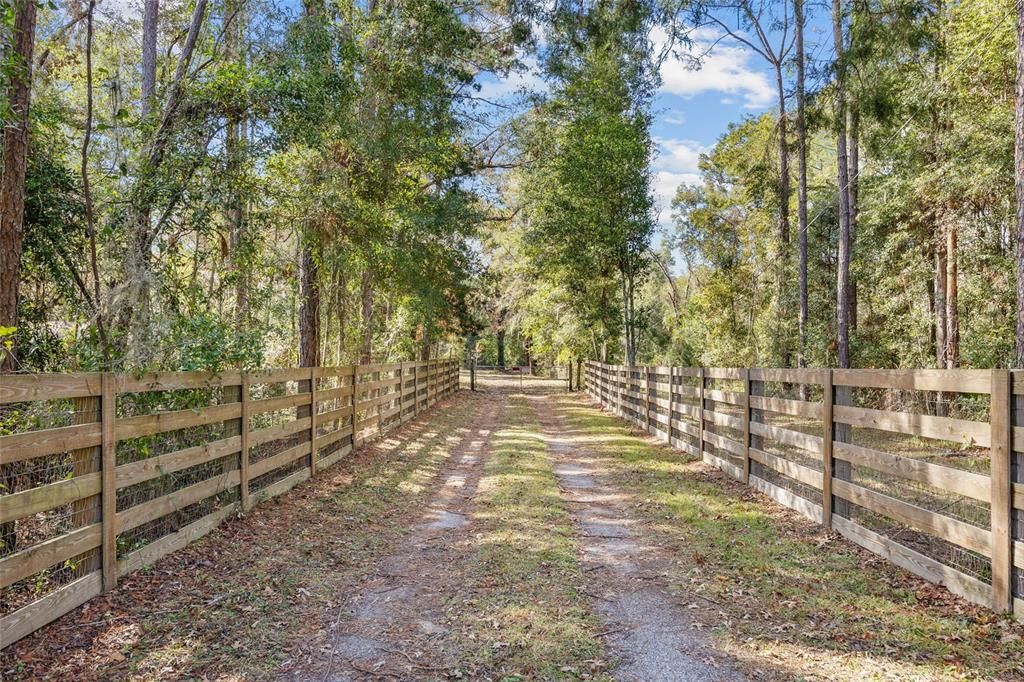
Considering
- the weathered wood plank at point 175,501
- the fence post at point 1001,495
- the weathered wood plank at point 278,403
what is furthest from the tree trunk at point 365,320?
the fence post at point 1001,495

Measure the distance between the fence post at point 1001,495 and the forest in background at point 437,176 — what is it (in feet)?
11.9

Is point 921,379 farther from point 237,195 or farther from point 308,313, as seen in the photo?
point 308,313

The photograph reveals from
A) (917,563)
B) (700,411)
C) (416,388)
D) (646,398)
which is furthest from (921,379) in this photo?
(416,388)

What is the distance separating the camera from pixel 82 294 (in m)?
5.47

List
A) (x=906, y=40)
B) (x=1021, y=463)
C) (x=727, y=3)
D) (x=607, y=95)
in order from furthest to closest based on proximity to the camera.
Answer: (x=607, y=95) < (x=727, y=3) < (x=906, y=40) < (x=1021, y=463)

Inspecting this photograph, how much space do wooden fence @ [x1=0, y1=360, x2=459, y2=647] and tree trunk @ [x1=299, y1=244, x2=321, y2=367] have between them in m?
3.21

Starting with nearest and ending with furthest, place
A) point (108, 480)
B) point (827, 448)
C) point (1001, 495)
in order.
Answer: point (1001, 495), point (108, 480), point (827, 448)

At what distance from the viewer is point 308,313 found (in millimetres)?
9758

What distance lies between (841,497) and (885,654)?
2.13 meters

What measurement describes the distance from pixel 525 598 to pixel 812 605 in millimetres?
1637

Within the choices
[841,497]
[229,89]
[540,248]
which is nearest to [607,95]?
[540,248]

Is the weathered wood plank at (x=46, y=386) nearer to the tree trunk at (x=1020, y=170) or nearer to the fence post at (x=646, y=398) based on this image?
the tree trunk at (x=1020, y=170)

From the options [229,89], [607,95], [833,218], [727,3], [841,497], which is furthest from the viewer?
[833,218]

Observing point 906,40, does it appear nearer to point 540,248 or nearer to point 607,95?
point 607,95
